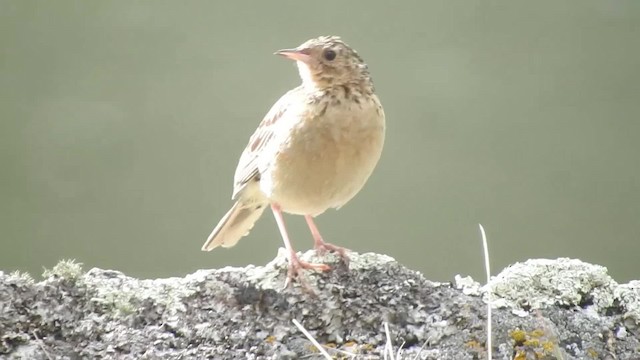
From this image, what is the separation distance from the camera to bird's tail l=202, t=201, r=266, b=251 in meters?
1.98

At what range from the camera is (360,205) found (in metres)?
2.95

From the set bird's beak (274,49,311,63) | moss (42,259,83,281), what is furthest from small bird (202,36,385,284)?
moss (42,259,83,281)

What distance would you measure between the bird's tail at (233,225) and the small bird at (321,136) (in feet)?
0.55

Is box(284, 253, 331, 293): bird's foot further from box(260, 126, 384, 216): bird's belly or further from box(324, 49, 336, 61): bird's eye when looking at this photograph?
box(324, 49, 336, 61): bird's eye

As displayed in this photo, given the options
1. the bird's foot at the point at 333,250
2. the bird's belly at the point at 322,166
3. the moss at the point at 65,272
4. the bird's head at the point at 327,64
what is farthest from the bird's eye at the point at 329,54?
the moss at the point at 65,272

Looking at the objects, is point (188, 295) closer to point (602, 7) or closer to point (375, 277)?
point (375, 277)

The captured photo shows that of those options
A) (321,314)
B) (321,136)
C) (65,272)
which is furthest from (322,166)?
(65,272)

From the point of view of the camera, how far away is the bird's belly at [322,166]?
5.41 ft

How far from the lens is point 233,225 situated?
6.56 feet

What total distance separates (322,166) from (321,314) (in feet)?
1.15

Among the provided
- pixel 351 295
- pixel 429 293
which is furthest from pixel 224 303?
pixel 429 293

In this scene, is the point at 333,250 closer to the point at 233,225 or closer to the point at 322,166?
the point at 322,166

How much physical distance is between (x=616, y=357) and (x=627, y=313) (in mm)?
117

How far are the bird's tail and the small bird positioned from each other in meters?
0.17
